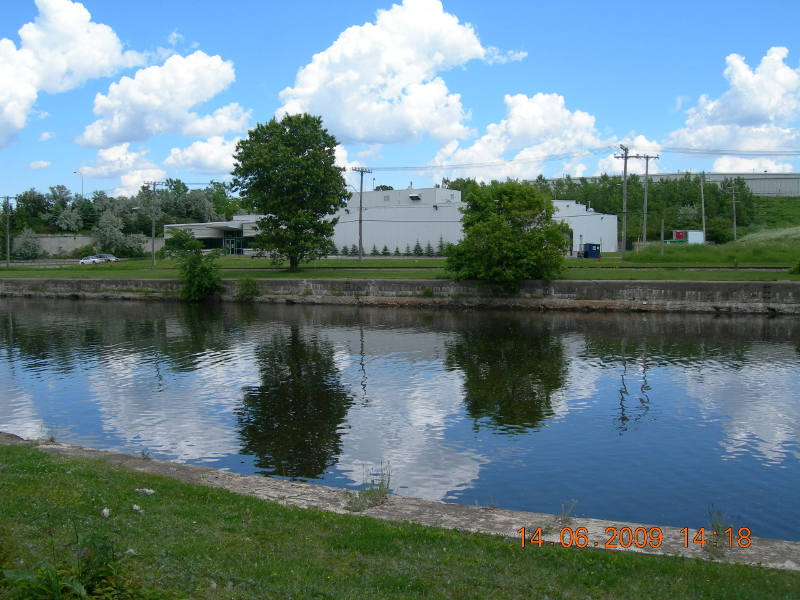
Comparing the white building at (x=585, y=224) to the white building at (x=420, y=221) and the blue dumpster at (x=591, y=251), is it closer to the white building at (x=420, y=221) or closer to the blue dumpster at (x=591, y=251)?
the white building at (x=420, y=221)

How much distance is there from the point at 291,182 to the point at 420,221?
29673mm

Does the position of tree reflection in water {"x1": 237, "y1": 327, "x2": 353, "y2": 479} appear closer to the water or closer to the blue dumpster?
the water

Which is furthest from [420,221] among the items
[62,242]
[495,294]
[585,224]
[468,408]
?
[468,408]

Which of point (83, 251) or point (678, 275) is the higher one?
point (83, 251)

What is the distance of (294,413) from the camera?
1838cm

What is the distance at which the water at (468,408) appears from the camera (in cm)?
1291

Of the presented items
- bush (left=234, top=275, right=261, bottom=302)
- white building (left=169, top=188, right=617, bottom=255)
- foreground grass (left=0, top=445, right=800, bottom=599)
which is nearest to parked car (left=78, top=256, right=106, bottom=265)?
white building (left=169, top=188, right=617, bottom=255)

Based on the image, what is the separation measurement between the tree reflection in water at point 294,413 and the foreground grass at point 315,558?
16.2ft

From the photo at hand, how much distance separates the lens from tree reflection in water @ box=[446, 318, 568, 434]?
18.2 metres

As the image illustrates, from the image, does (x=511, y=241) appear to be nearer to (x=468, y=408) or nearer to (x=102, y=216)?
(x=468, y=408)

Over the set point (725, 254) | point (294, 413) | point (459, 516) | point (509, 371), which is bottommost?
point (294, 413)

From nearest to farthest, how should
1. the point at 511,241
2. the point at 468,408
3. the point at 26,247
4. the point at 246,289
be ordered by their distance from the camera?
the point at 468,408 < the point at 511,241 < the point at 246,289 < the point at 26,247

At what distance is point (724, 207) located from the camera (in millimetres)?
114562

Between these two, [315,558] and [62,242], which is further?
[62,242]
